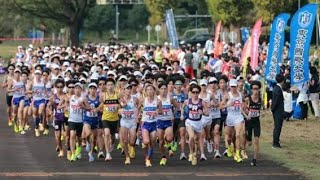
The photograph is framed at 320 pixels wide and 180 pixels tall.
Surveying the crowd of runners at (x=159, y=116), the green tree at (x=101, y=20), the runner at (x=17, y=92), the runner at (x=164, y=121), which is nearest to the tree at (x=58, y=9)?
the green tree at (x=101, y=20)

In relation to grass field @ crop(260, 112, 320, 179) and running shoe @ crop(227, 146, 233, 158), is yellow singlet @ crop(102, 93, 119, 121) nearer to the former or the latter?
running shoe @ crop(227, 146, 233, 158)

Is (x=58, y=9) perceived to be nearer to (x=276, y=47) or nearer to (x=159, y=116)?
(x=276, y=47)

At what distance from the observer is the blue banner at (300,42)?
923 inches

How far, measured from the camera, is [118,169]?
16.8 metres

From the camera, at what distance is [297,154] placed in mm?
19266

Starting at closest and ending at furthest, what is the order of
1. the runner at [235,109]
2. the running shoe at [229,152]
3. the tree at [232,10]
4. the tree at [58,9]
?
the runner at [235,109], the running shoe at [229,152], the tree at [232,10], the tree at [58,9]

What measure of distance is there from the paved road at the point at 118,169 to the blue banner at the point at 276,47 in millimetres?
7875

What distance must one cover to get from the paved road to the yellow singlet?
36.9 inches

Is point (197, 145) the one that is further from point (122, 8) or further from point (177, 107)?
point (122, 8)

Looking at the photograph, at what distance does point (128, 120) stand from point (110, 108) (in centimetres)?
49

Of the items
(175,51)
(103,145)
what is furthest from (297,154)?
(175,51)

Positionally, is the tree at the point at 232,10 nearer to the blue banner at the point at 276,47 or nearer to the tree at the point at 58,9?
the tree at the point at 58,9

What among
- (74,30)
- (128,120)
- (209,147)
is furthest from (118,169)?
(74,30)

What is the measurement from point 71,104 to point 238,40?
1578 inches
